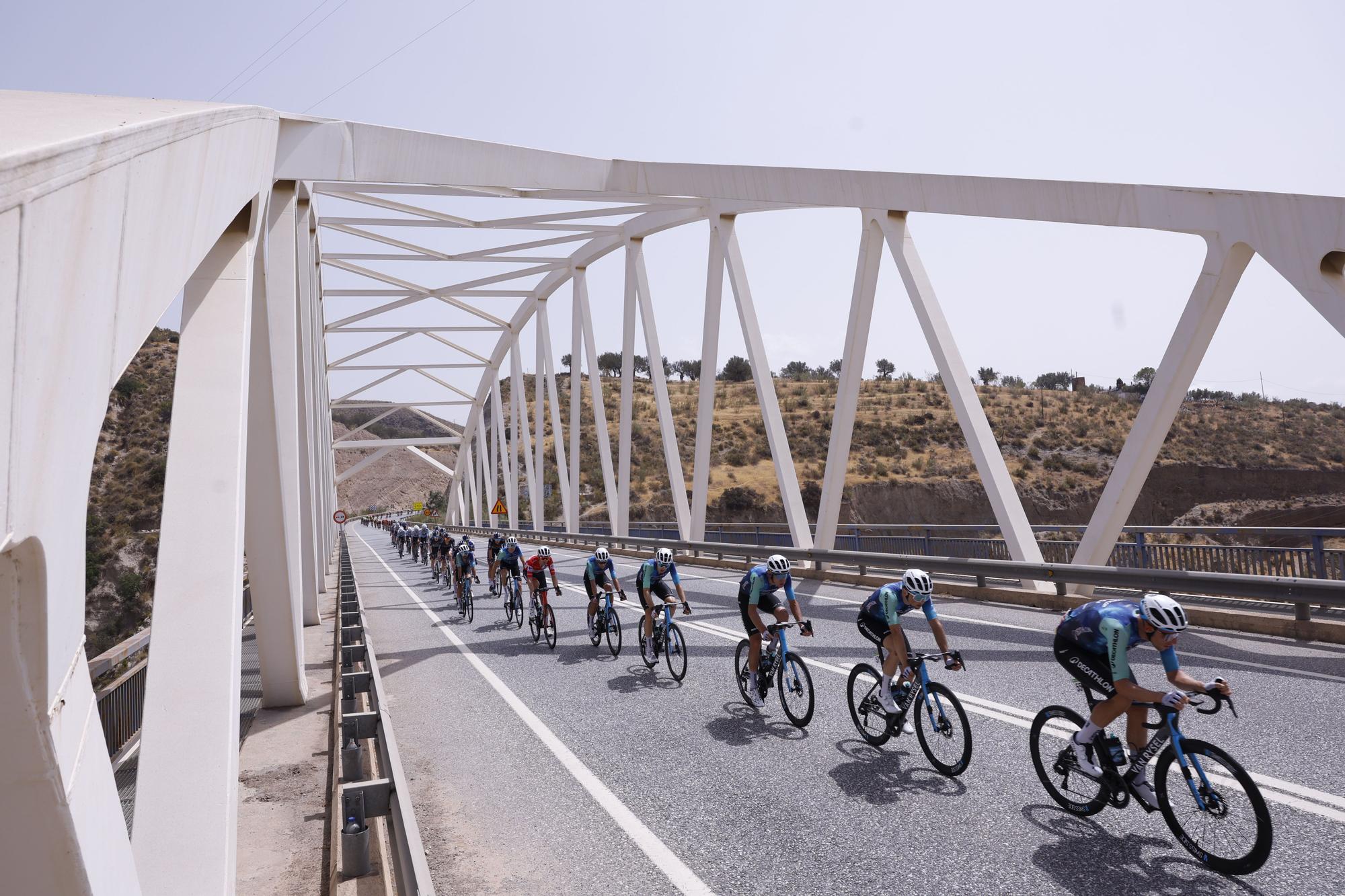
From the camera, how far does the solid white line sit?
458cm

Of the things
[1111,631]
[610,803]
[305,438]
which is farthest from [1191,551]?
[305,438]

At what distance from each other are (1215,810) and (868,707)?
271 centimetres

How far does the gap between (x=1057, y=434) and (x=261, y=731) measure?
168 feet

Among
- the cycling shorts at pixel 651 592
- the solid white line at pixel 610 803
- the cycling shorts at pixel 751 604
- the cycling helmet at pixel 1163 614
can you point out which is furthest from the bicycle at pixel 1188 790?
the cycling shorts at pixel 651 592

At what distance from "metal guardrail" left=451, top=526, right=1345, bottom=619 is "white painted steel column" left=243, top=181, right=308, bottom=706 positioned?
9183 mm

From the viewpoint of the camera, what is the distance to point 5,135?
1601 mm

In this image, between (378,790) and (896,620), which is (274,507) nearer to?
(378,790)

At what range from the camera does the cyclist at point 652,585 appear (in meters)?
9.93

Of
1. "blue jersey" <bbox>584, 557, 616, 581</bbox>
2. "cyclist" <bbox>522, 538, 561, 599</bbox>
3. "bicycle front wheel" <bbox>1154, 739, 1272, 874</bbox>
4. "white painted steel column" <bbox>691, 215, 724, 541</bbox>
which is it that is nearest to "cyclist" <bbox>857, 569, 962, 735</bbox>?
"bicycle front wheel" <bbox>1154, 739, 1272, 874</bbox>

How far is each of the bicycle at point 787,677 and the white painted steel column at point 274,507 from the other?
4.42 m

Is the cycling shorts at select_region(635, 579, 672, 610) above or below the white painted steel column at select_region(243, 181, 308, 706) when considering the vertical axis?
below

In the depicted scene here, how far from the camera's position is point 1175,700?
14.5 feet

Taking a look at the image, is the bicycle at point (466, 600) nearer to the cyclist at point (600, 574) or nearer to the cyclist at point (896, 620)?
the cyclist at point (600, 574)

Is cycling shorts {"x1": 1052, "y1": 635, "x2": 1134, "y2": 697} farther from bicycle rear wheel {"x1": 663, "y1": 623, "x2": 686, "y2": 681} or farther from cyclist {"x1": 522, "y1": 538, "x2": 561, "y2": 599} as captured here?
cyclist {"x1": 522, "y1": 538, "x2": 561, "y2": 599}
